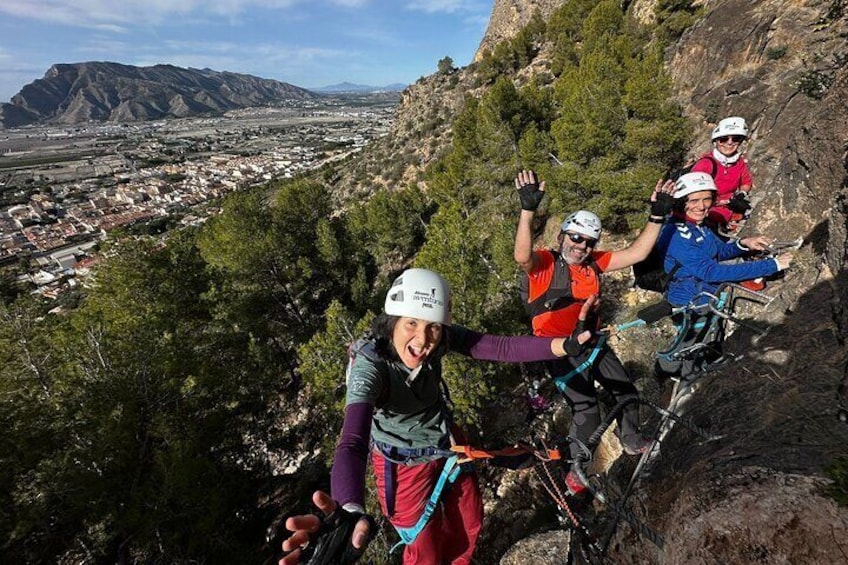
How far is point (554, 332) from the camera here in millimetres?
4172

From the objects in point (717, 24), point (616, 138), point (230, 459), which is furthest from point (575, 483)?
point (717, 24)

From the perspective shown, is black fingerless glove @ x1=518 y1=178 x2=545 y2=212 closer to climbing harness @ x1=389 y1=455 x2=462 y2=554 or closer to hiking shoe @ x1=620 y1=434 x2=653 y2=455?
climbing harness @ x1=389 y1=455 x2=462 y2=554

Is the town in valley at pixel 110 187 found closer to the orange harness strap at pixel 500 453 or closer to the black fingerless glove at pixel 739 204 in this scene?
the orange harness strap at pixel 500 453

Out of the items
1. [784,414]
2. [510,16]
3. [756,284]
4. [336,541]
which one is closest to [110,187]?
[510,16]

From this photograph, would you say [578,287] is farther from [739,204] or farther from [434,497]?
[739,204]

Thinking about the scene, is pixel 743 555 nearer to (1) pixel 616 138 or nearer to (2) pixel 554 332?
(2) pixel 554 332

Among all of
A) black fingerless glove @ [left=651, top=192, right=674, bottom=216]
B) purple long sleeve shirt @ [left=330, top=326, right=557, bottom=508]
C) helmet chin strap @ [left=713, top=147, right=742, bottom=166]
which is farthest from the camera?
helmet chin strap @ [left=713, top=147, right=742, bottom=166]

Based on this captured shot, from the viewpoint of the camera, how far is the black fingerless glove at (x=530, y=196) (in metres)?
3.87

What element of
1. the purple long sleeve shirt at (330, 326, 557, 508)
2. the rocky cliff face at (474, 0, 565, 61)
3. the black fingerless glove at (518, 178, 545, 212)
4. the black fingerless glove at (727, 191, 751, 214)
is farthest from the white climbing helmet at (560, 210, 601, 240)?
the rocky cliff face at (474, 0, 565, 61)

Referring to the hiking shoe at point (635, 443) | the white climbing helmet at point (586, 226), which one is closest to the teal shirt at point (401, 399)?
the white climbing helmet at point (586, 226)

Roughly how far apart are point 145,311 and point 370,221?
17.6 metres

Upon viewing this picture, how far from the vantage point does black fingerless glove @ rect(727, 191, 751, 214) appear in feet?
17.9

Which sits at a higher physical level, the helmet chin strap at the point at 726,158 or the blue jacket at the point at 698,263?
the helmet chin strap at the point at 726,158

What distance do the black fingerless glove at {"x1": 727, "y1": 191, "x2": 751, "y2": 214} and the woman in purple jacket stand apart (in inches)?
167
